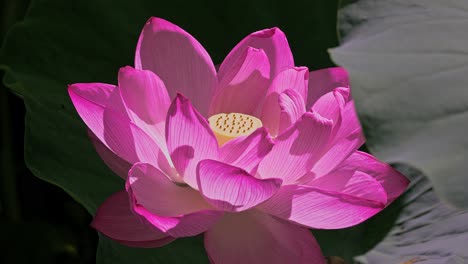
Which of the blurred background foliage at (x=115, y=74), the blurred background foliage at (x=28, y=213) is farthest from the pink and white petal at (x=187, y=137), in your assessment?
the blurred background foliage at (x=28, y=213)

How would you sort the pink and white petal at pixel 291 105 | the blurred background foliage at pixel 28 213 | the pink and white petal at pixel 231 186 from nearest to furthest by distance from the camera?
the pink and white petal at pixel 231 186
the pink and white petal at pixel 291 105
the blurred background foliage at pixel 28 213

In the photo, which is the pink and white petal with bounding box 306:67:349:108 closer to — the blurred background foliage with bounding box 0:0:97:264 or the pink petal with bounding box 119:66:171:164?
the pink petal with bounding box 119:66:171:164

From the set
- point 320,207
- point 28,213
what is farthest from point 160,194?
point 28,213

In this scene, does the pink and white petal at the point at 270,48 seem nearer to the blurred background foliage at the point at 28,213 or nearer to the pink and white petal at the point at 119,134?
the pink and white petal at the point at 119,134

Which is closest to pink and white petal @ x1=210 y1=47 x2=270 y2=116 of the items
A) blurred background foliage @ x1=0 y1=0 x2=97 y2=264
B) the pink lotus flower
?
the pink lotus flower

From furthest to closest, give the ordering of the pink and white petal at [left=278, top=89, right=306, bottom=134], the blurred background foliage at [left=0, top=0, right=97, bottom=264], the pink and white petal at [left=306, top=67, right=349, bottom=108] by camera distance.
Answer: the blurred background foliage at [left=0, top=0, right=97, bottom=264] → the pink and white petal at [left=306, top=67, right=349, bottom=108] → the pink and white petal at [left=278, top=89, right=306, bottom=134]

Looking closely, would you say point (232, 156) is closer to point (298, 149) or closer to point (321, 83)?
point (298, 149)
